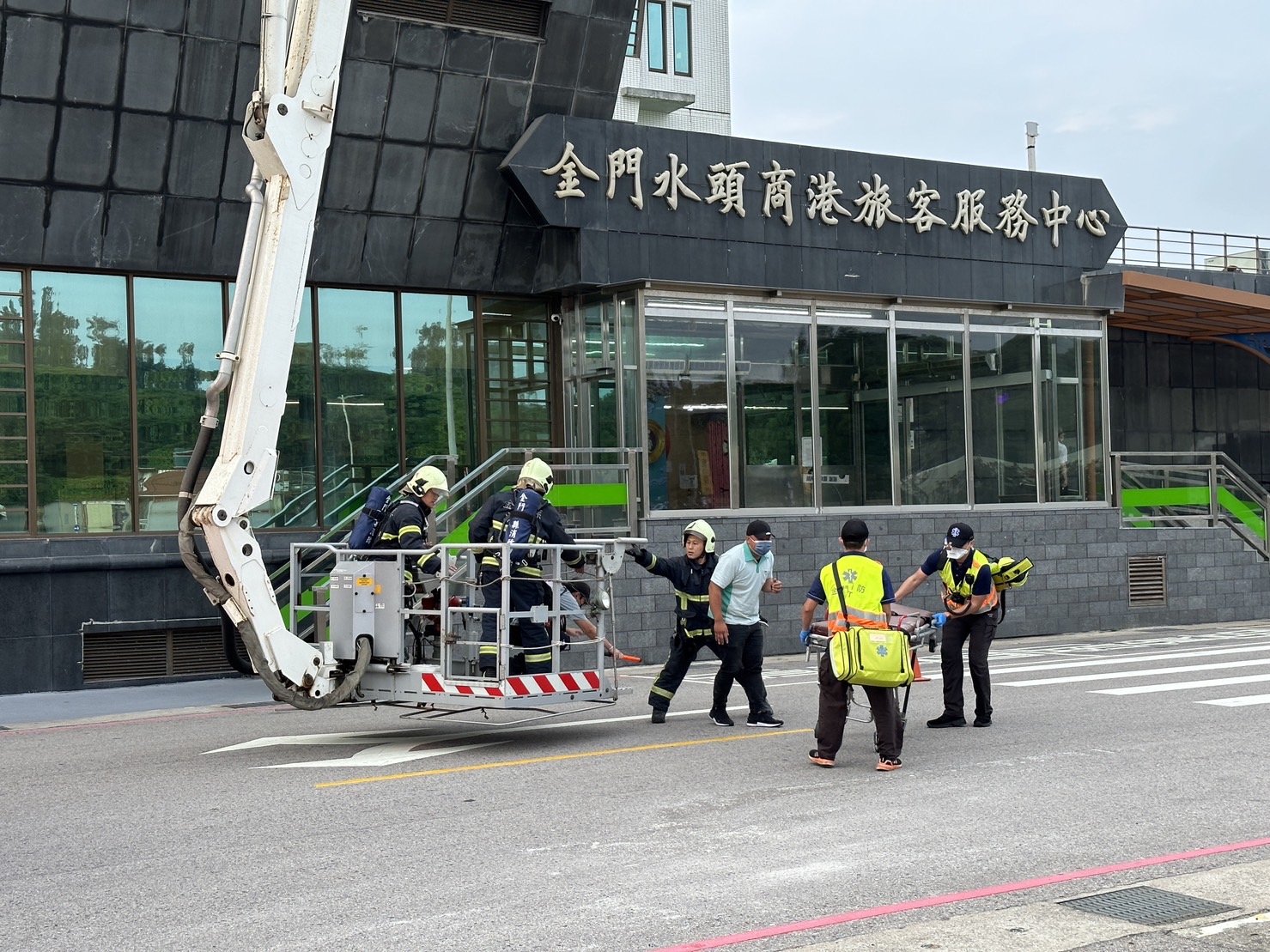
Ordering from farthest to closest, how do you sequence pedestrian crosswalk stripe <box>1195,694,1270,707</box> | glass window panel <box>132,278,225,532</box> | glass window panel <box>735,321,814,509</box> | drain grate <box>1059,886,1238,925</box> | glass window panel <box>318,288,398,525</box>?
glass window panel <box>735,321,814,509</box>, glass window panel <box>318,288,398,525</box>, glass window panel <box>132,278,225,532</box>, pedestrian crosswalk stripe <box>1195,694,1270,707</box>, drain grate <box>1059,886,1238,925</box>

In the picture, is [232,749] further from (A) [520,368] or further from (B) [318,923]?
(A) [520,368]

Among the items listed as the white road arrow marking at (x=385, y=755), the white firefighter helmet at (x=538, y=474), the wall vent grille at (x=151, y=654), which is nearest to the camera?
the white road arrow marking at (x=385, y=755)

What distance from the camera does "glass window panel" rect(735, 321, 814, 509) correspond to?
21094 millimetres

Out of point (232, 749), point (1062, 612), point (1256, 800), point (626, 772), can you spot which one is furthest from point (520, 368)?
point (1256, 800)

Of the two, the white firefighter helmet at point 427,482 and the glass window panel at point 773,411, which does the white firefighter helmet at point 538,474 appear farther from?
the glass window panel at point 773,411

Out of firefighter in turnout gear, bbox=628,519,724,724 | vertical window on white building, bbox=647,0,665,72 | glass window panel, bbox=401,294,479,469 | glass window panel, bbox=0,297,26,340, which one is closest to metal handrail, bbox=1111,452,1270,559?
glass window panel, bbox=401,294,479,469

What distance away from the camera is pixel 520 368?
21.6m

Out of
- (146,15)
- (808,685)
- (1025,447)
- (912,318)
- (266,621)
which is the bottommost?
(808,685)

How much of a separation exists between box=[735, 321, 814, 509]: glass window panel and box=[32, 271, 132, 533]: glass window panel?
8.34 metres

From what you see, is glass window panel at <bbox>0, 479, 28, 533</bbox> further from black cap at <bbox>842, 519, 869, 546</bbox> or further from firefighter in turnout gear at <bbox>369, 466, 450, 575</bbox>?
black cap at <bbox>842, 519, 869, 546</bbox>

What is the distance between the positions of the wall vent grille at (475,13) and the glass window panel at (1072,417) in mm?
9898

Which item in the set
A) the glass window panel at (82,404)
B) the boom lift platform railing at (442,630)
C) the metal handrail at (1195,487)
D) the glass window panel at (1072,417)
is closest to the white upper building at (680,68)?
the glass window panel at (1072,417)

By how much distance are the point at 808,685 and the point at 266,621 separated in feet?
23.5

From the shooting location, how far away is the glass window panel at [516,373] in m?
21.3
